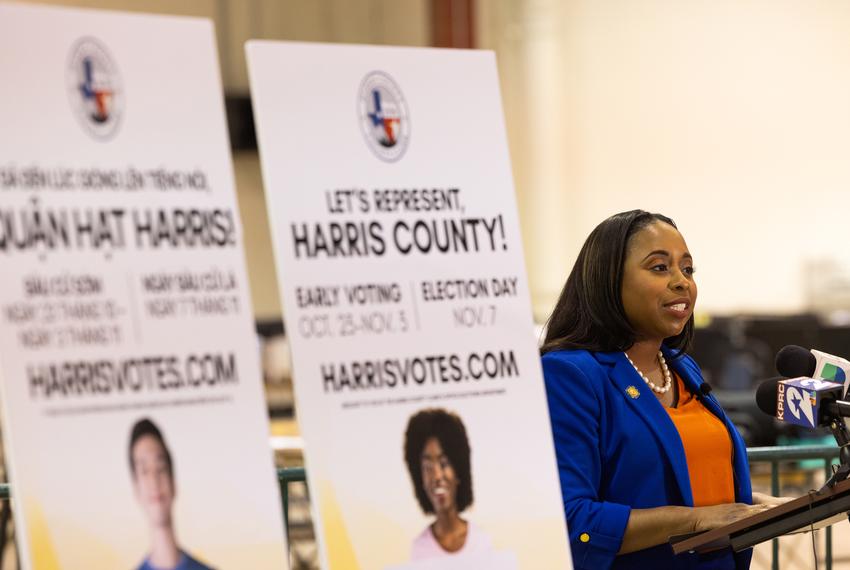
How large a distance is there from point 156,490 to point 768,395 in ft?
4.60

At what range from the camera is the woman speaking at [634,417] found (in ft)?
9.91

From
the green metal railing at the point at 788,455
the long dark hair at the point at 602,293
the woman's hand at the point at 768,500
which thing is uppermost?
the long dark hair at the point at 602,293

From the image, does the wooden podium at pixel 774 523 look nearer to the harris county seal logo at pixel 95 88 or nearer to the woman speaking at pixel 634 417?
the woman speaking at pixel 634 417

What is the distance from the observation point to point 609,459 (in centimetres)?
312

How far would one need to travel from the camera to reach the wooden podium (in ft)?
9.11

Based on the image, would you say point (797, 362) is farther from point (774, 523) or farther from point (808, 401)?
point (774, 523)

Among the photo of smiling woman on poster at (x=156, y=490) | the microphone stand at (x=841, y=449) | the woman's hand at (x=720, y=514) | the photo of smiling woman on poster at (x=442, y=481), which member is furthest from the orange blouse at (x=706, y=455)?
the photo of smiling woman on poster at (x=156, y=490)

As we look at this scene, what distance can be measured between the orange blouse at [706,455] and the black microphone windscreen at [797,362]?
1.06 feet

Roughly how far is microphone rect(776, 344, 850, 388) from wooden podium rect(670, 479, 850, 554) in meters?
0.27

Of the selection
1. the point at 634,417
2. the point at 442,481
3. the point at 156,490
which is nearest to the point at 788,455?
the point at 634,417

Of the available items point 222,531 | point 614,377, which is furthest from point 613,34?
point 222,531

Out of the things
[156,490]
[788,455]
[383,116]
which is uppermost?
[383,116]

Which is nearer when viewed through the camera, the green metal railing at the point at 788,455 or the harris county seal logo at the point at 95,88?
the harris county seal logo at the point at 95,88

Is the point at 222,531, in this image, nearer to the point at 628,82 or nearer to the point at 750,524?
the point at 750,524
